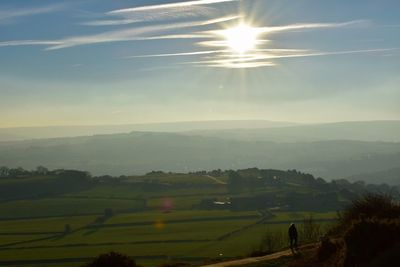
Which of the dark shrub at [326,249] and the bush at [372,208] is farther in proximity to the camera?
the bush at [372,208]

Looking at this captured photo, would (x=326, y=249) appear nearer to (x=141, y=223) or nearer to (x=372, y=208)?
(x=372, y=208)

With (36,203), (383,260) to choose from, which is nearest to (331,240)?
Answer: (383,260)

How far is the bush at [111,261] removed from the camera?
27.0 metres

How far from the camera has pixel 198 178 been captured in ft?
604

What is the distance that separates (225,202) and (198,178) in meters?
51.0

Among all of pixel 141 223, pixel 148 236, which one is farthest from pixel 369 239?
pixel 141 223

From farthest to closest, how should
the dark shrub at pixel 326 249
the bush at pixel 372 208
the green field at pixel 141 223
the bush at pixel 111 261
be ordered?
the green field at pixel 141 223 < the bush at pixel 372 208 < the bush at pixel 111 261 < the dark shrub at pixel 326 249

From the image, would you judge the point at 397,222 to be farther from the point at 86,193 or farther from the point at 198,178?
the point at 198,178

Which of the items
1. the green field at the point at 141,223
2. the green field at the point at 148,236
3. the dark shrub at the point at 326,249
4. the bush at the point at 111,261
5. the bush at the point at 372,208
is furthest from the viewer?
the green field at the point at 141,223

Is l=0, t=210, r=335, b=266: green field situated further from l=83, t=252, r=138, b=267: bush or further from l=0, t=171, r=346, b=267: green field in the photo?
l=83, t=252, r=138, b=267: bush

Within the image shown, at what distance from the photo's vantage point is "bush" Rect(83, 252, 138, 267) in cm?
2697

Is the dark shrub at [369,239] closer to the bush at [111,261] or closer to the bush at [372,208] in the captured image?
the bush at [372,208]

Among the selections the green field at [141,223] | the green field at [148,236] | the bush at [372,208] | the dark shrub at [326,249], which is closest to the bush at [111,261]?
the dark shrub at [326,249]

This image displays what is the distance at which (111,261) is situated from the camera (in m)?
27.2
